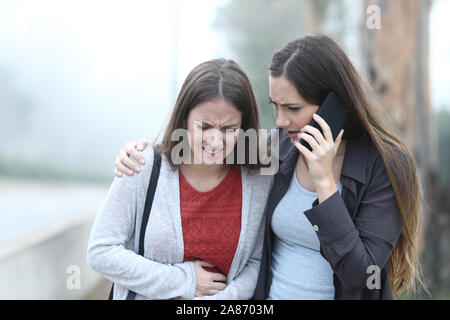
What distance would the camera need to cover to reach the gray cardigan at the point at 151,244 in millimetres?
2117

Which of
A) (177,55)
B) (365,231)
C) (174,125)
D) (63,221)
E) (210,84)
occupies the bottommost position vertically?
(63,221)

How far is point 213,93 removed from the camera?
2.22 metres

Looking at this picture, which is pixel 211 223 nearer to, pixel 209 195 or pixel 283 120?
pixel 209 195

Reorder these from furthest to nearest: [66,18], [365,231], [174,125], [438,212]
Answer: [66,18] < [438,212] < [174,125] < [365,231]

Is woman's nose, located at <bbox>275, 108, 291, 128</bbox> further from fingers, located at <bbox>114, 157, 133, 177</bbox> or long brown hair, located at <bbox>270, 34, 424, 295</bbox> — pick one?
fingers, located at <bbox>114, 157, 133, 177</bbox>

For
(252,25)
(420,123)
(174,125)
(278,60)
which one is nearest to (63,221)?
(174,125)

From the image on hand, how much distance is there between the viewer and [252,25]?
1983 cm

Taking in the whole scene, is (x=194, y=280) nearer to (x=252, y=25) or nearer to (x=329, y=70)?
(x=329, y=70)

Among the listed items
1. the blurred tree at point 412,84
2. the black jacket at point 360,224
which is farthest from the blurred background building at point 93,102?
the black jacket at point 360,224

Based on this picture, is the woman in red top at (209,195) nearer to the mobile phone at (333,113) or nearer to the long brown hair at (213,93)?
the long brown hair at (213,93)

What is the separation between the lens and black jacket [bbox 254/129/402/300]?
1.93 meters

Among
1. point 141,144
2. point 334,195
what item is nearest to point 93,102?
point 141,144

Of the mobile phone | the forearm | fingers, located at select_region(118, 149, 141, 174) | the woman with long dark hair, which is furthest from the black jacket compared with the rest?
fingers, located at select_region(118, 149, 141, 174)

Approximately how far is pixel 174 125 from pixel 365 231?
Result: 1033 millimetres
